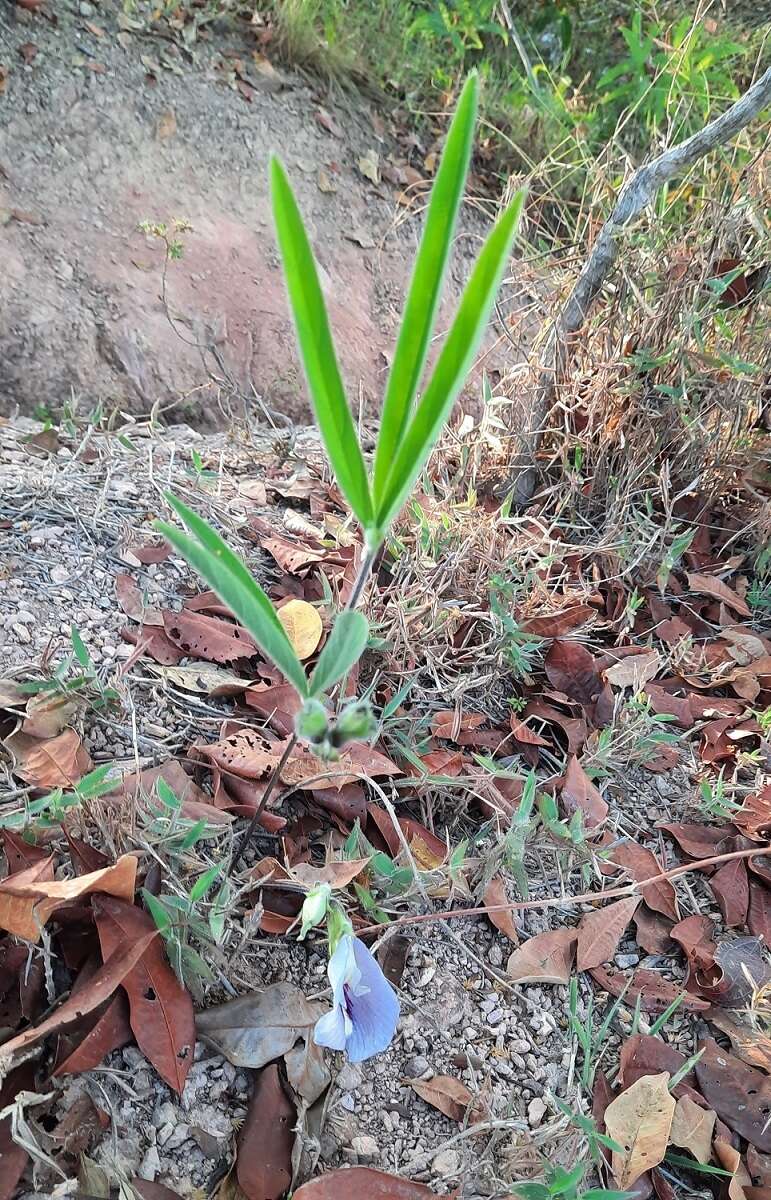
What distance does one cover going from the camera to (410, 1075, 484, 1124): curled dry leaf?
0.75 metres

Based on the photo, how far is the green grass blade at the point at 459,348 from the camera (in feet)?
1.48

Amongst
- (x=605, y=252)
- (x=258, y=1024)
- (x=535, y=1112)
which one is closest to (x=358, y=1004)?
(x=258, y=1024)

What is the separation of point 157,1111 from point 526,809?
433 mm

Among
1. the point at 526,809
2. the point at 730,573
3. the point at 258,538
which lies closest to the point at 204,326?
the point at 258,538

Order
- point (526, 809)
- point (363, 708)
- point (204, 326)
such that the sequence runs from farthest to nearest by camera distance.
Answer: point (204, 326), point (526, 809), point (363, 708)

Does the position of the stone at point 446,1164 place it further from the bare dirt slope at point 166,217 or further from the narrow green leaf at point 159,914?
the bare dirt slope at point 166,217

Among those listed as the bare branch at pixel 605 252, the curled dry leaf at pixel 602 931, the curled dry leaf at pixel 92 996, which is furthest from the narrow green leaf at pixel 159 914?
the bare branch at pixel 605 252

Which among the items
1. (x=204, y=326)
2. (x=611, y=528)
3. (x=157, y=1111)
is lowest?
(x=204, y=326)

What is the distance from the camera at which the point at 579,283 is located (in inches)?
52.5

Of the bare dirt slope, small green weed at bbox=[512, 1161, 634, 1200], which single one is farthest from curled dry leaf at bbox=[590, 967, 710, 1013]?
the bare dirt slope

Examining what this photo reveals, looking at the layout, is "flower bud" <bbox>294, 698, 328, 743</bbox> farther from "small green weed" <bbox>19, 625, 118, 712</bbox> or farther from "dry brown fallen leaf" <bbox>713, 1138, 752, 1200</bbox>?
"dry brown fallen leaf" <bbox>713, 1138, 752, 1200</bbox>

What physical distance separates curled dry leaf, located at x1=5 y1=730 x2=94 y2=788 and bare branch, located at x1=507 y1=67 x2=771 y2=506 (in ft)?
2.79

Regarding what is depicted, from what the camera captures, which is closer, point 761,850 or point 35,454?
point 761,850

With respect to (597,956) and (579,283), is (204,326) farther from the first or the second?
(597,956)
